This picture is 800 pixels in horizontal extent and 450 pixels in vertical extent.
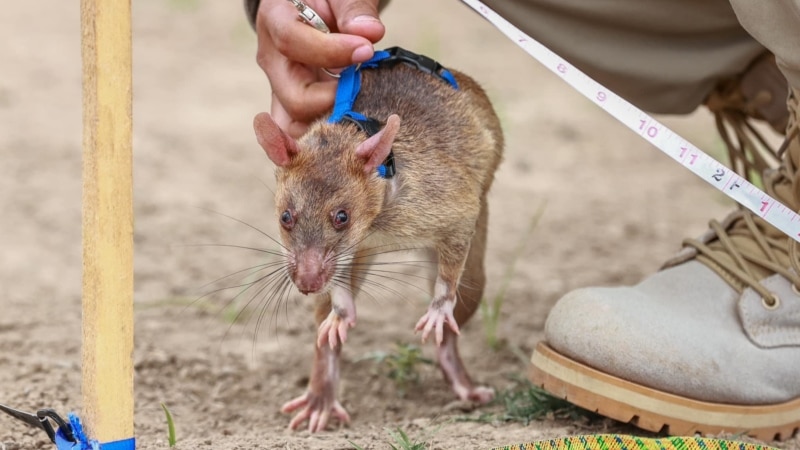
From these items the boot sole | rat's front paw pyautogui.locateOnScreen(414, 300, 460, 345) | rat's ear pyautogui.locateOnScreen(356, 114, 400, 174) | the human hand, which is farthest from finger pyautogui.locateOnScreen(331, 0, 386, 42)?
the boot sole

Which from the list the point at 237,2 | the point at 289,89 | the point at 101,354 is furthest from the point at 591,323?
the point at 237,2

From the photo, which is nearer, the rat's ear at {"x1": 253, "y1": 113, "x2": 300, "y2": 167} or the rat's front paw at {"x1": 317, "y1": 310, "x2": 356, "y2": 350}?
the rat's ear at {"x1": 253, "y1": 113, "x2": 300, "y2": 167}

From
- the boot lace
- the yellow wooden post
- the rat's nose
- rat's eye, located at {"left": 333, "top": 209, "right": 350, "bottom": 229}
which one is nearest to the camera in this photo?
the yellow wooden post

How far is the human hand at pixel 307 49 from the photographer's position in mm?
2850

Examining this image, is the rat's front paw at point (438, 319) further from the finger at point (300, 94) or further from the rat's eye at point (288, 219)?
the finger at point (300, 94)

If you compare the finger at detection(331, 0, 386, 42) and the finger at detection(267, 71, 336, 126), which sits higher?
the finger at detection(331, 0, 386, 42)

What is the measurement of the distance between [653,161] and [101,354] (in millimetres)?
4528

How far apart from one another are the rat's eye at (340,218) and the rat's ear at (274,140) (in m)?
0.20

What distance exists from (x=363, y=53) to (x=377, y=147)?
28cm

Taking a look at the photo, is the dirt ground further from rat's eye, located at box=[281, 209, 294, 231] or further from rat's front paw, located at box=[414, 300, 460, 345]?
rat's eye, located at box=[281, 209, 294, 231]

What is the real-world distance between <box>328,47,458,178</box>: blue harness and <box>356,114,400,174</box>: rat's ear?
0.08 meters

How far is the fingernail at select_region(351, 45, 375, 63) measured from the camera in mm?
2834

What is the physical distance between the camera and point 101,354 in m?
2.17

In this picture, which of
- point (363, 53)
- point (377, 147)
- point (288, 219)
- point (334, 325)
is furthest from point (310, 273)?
point (363, 53)
